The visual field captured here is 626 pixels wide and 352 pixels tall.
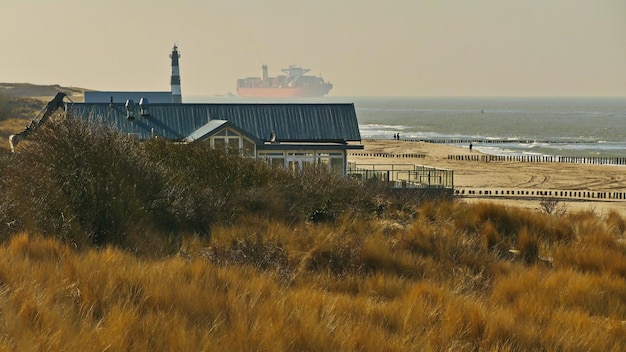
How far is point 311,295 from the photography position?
791 centimetres

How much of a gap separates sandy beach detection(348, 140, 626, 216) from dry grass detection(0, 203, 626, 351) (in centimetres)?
1875

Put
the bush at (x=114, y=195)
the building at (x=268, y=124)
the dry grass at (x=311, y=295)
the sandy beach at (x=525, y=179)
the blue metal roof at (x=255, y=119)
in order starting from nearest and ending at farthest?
the dry grass at (x=311, y=295) < the bush at (x=114, y=195) < the building at (x=268, y=124) < the blue metal roof at (x=255, y=119) < the sandy beach at (x=525, y=179)

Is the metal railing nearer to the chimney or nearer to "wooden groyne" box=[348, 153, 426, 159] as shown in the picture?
the chimney

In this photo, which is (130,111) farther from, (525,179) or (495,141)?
(495,141)

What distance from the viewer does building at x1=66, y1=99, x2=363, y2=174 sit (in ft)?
106

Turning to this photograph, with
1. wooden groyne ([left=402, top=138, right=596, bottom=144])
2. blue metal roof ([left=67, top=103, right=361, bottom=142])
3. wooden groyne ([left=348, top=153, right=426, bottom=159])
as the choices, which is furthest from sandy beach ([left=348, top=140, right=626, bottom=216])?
wooden groyne ([left=402, top=138, right=596, bottom=144])

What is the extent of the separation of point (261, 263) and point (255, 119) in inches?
977

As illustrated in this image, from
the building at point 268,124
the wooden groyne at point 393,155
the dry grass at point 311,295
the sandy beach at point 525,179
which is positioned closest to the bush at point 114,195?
the dry grass at point 311,295

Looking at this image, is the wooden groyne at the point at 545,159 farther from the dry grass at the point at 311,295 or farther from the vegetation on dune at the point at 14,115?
the dry grass at the point at 311,295

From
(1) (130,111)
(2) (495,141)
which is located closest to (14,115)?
(1) (130,111)

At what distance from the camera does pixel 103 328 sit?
611cm

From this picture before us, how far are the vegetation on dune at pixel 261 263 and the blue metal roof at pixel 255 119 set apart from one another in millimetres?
14776

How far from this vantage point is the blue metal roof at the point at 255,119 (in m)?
33.9

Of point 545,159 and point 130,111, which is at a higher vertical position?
point 130,111
